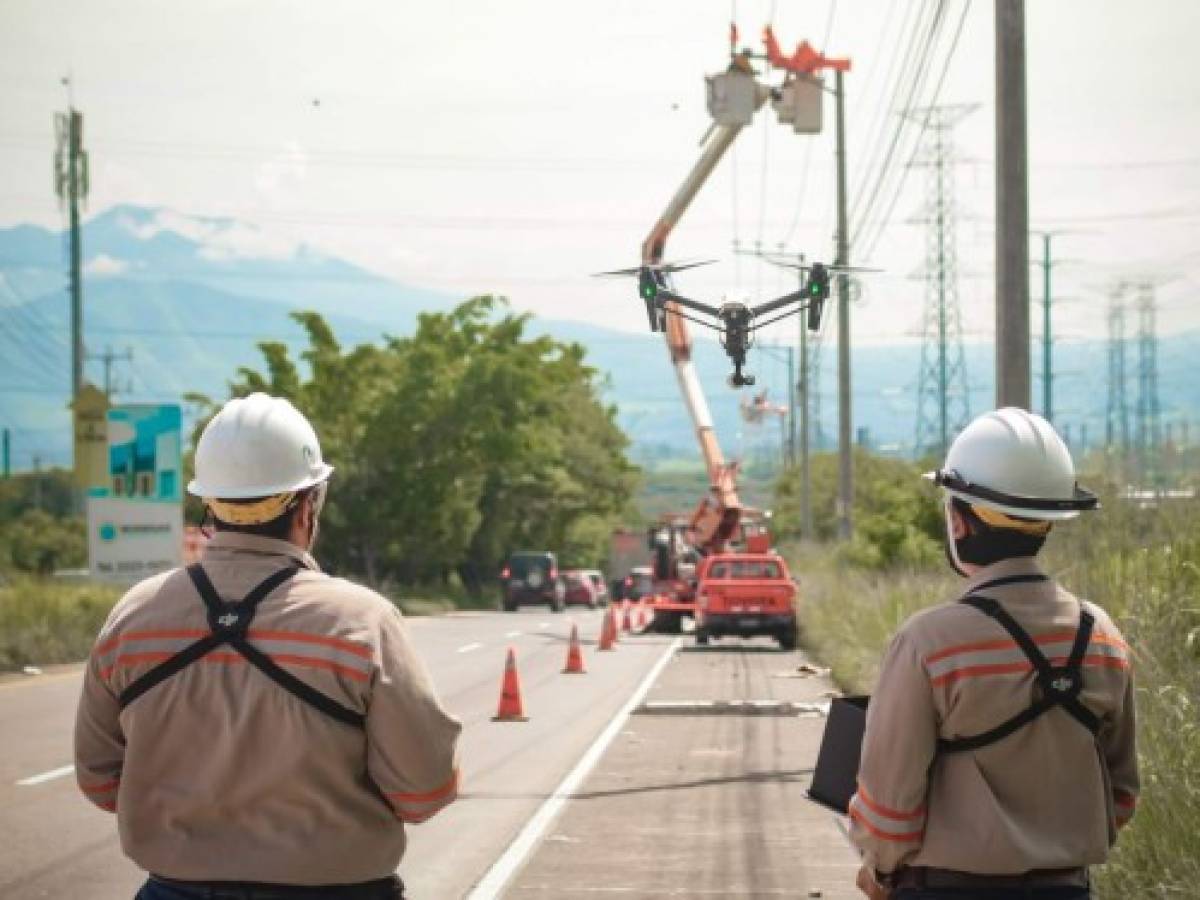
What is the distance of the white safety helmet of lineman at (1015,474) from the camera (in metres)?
5.16

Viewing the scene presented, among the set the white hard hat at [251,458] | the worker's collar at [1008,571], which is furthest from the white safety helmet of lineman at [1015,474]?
the white hard hat at [251,458]

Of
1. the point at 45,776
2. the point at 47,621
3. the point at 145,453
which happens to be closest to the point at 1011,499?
the point at 45,776

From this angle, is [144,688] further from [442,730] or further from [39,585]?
[39,585]

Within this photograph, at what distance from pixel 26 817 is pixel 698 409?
21606mm

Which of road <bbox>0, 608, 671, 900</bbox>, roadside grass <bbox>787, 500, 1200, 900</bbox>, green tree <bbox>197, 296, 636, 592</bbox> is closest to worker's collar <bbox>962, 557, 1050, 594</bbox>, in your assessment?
roadside grass <bbox>787, 500, 1200, 900</bbox>

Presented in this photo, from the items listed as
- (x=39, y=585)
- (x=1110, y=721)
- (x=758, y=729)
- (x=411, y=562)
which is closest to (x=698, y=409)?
(x=39, y=585)

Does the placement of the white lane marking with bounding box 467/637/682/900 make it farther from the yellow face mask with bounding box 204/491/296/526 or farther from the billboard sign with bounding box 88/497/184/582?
the billboard sign with bounding box 88/497/184/582

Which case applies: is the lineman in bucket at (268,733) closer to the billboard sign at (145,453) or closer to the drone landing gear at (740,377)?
the drone landing gear at (740,377)

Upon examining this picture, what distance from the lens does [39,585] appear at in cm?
3503

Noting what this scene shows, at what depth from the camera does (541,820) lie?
14180 millimetres

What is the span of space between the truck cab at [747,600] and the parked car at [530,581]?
31.1 meters

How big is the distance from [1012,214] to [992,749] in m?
11.8

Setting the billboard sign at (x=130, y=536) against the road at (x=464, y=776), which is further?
the billboard sign at (x=130, y=536)

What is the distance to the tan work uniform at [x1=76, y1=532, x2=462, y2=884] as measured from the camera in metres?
4.62
